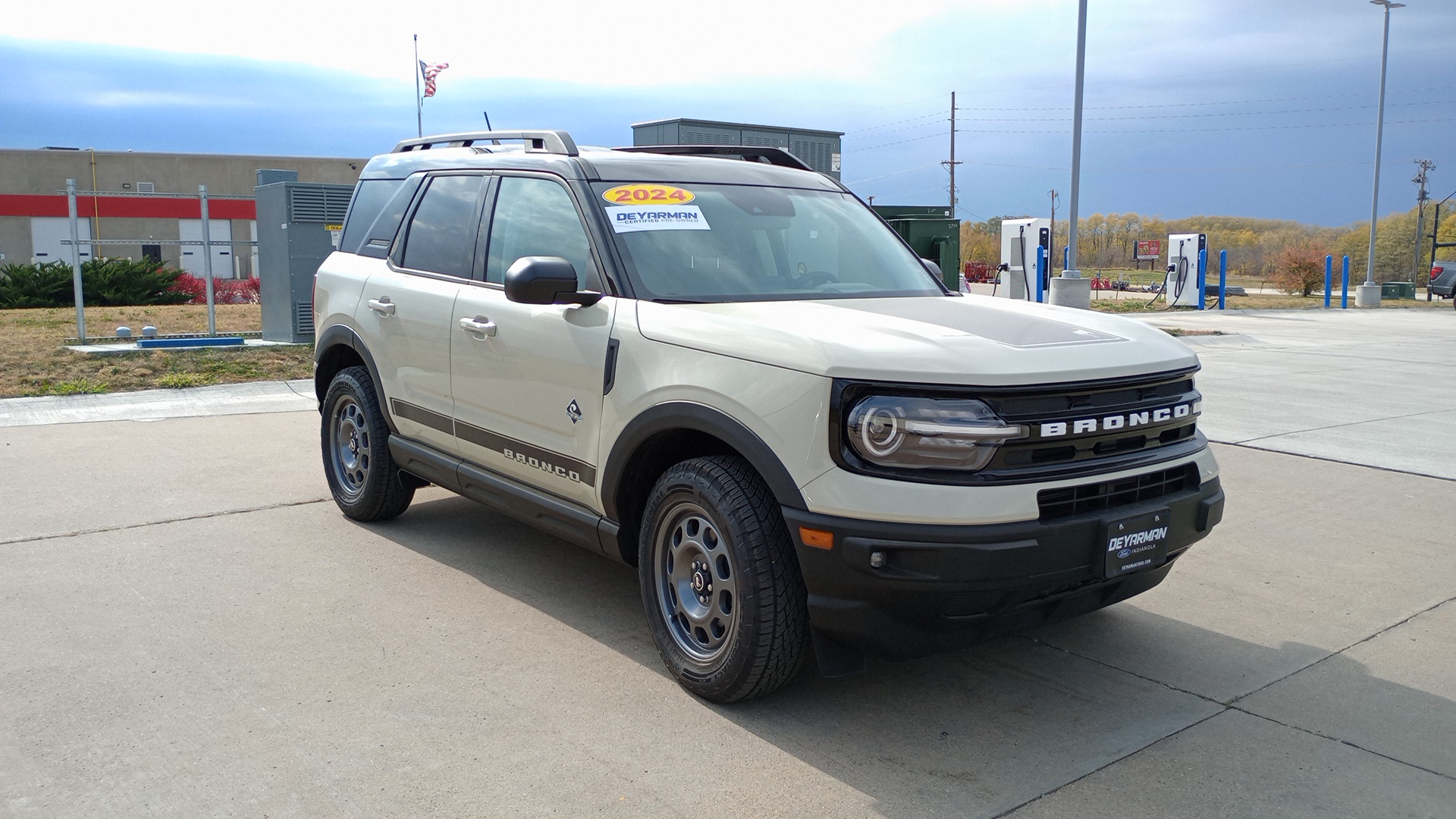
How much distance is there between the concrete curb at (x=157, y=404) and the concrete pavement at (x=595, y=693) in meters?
3.25

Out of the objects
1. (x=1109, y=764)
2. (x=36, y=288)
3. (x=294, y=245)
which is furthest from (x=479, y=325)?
(x=36, y=288)

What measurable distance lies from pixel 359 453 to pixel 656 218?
2.48 m

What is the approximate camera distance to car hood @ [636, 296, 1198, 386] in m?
3.39

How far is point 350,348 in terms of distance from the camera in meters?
6.08

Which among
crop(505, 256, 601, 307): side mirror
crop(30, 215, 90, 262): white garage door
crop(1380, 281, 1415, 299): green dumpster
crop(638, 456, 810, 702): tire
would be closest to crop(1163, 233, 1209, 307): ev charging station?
crop(1380, 281, 1415, 299): green dumpster

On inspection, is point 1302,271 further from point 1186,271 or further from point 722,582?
point 722,582

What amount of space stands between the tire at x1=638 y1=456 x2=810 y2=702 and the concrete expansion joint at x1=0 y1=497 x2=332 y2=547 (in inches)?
127

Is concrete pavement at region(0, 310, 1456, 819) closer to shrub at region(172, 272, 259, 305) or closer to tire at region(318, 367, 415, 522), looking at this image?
tire at region(318, 367, 415, 522)

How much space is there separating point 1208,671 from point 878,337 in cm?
190

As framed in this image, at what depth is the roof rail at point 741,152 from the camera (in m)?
5.53

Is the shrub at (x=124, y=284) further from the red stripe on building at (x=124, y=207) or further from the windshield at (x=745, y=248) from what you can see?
the red stripe on building at (x=124, y=207)

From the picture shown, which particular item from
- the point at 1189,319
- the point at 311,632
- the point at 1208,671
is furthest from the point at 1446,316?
the point at 311,632

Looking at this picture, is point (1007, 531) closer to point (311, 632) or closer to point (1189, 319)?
point (311, 632)

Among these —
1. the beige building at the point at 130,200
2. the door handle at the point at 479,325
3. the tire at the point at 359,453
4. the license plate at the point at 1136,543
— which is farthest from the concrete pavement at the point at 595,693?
the beige building at the point at 130,200
